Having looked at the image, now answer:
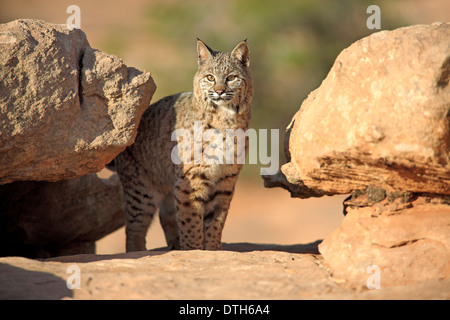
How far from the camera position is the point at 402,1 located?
1752cm

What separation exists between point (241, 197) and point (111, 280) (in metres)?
11.4

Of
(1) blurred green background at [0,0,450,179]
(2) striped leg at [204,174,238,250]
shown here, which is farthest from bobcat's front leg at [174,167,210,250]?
(1) blurred green background at [0,0,450,179]

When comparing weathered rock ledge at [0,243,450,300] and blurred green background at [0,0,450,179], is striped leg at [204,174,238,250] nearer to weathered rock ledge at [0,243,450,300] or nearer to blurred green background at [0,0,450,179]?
weathered rock ledge at [0,243,450,300]

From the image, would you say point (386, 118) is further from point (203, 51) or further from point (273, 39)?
point (273, 39)

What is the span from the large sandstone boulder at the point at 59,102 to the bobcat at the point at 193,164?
0.91 m

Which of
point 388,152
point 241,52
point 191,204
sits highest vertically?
point 241,52

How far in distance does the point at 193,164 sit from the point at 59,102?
5.93 feet

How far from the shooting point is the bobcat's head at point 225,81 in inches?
239

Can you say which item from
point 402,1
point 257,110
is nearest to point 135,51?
point 257,110

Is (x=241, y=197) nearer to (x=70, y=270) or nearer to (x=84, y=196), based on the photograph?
(x=84, y=196)

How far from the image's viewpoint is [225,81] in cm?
612

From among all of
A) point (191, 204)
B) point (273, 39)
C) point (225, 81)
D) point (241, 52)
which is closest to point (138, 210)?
point (191, 204)

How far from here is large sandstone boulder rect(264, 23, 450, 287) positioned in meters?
3.94
